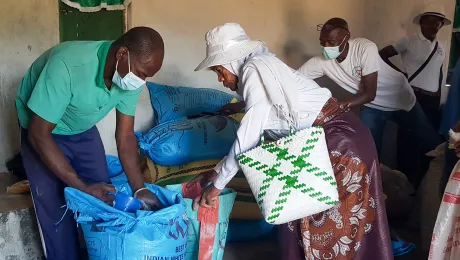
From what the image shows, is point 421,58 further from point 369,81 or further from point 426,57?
point 369,81

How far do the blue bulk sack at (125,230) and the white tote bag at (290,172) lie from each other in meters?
0.34

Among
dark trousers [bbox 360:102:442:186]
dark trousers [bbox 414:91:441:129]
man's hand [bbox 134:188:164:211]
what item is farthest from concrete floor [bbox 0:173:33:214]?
dark trousers [bbox 414:91:441:129]

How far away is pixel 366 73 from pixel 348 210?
1.43 metres

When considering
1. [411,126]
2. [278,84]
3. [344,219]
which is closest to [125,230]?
[278,84]

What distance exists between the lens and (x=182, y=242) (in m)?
2.04

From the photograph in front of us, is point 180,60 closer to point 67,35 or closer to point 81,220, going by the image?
point 67,35

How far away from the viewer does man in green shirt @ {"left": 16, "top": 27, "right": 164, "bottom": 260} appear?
6.28 ft

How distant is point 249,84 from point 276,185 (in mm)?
382

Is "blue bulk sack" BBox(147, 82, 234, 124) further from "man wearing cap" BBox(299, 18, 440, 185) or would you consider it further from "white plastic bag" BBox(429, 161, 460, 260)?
"white plastic bag" BBox(429, 161, 460, 260)

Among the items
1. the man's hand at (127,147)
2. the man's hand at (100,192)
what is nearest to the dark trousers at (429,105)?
the man's hand at (127,147)

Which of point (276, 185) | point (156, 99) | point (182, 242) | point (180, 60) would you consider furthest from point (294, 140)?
point (180, 60)

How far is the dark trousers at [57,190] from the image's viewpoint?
217 centimetres

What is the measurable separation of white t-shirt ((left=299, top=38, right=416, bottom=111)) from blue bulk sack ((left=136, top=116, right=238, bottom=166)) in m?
0.87

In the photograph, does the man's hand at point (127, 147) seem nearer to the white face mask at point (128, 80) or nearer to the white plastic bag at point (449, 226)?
the white face mask at point (128, 80)
